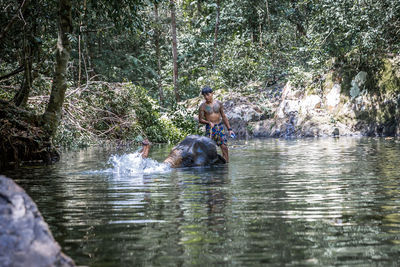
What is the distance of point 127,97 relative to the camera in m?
17.5

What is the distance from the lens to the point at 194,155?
1089cm

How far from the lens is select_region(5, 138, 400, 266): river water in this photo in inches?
130

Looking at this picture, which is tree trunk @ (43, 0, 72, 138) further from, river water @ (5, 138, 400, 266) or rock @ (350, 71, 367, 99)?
rock @ (350, 71, 367, 99)

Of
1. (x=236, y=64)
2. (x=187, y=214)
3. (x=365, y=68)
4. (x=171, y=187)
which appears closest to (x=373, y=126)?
(x=365, y=68)

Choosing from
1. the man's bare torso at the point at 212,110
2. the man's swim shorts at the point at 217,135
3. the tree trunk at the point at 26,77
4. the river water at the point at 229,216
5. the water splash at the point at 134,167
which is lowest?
the river water at the point at 229,216

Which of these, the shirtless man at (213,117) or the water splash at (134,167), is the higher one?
the shirtless man at (213,117)

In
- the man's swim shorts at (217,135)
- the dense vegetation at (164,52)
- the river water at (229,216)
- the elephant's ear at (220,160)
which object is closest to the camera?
the river water at (229,216)

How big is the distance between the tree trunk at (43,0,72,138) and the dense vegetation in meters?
0.09

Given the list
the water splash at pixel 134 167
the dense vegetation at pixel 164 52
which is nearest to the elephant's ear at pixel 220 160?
the water splash at pixel 134 167

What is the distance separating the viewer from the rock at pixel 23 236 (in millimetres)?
2348

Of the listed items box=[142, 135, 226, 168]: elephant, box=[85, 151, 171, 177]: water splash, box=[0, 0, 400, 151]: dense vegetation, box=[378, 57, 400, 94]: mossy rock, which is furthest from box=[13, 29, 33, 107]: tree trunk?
box=[378, 57, 400, 94]: mossy rock

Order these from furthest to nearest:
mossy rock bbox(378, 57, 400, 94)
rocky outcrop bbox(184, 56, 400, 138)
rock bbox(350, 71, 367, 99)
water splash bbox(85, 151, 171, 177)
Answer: rock bbox(350, 71, 367, 99) → rocky outcrop bbox(184, 56, 400, 138) → mossy rock bbox(378, 57, 400, 94) → water splash bbox(85, 151, 171, 177)

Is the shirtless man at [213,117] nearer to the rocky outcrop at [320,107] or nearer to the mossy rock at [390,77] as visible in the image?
the rocky outcrop at [320,107]

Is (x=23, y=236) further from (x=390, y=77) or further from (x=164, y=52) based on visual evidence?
(x=164, y=52)
